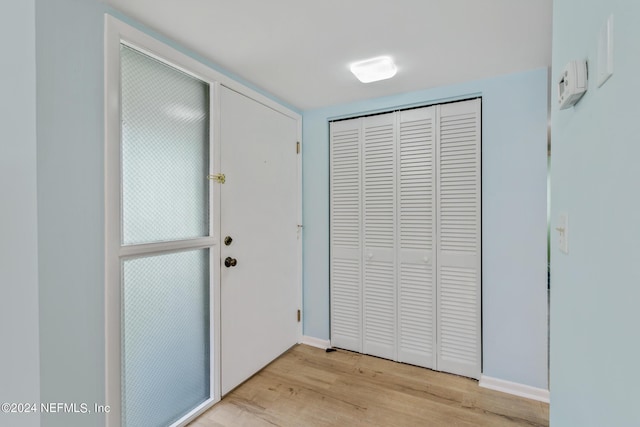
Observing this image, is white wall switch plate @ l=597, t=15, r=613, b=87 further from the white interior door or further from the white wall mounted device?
the white interior door

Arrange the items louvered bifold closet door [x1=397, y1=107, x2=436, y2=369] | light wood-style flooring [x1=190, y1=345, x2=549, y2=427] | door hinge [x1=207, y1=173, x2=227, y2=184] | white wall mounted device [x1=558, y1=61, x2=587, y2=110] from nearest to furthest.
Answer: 1. white wall mounted device [x1=558, y1=61, x2=587, y2=110]
2. light wood-style flooring [x1=190, y1=345, x2=549, y2=427]
3. door hinge [x1=207, y1=173, x2=227, y2=184]
4. louvered bifold closet door [x1=397, y1=107, x2=436, y2=369]

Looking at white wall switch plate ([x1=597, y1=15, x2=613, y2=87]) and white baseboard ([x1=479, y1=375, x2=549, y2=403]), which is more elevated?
white wall switch plate ([x1=597, y1=15, x2=613, y2=87])

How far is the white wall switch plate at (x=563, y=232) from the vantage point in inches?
35.2

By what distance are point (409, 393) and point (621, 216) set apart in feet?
A: 6.54

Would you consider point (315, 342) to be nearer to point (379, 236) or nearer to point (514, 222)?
point (379, 236)

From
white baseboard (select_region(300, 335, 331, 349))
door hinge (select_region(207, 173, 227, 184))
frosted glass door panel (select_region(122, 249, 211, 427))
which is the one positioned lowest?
white baseboard (select_region(300, 335, 331, 349))

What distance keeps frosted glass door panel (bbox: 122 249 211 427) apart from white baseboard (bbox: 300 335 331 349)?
43.4 inches

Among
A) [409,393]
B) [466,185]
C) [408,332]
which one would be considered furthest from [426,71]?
[409,393]

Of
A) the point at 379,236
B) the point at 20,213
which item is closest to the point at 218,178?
the point at 20,213

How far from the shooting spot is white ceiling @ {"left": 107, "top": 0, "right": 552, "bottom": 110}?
144cm

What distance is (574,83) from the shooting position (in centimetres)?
74

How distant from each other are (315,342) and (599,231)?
8.50ft

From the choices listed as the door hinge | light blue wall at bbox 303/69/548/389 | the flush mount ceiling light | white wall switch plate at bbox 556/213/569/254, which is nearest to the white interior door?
the door hinge

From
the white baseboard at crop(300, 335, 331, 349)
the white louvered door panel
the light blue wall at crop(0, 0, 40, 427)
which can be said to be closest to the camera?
the light blue wall at crop(0, 0, 40, 427)
